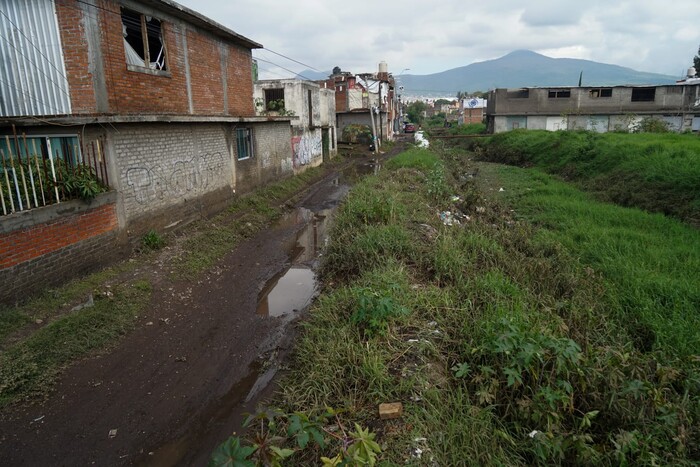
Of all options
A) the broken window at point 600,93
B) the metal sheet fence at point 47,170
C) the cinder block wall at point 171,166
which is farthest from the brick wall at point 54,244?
the broken window at point 600,93

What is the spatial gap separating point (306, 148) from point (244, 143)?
751cm

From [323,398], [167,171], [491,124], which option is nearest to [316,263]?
[167,171]

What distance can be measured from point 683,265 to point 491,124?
121ft

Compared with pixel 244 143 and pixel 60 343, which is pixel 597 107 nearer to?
pixel 244 143

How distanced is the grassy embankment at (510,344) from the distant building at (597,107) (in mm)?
30041

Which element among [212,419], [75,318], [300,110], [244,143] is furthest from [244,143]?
[212,419]

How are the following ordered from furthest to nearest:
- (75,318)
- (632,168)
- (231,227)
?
(632,168) < (231,227) < (75,318)

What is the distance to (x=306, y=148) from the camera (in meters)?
21.7

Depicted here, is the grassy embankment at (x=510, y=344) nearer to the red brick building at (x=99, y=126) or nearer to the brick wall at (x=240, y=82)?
the red brick building at (x=99, y=126)

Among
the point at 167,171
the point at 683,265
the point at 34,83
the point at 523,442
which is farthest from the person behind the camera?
the point at 167,171

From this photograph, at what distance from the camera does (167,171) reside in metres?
10.0

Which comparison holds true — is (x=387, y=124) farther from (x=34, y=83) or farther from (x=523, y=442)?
(x=523, y=442)

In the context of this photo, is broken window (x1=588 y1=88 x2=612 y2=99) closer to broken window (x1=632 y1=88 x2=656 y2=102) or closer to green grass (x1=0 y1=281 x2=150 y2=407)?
broken window (x1=632 y1=88 x2=656 y2=102)

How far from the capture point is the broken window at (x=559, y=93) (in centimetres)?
3669
